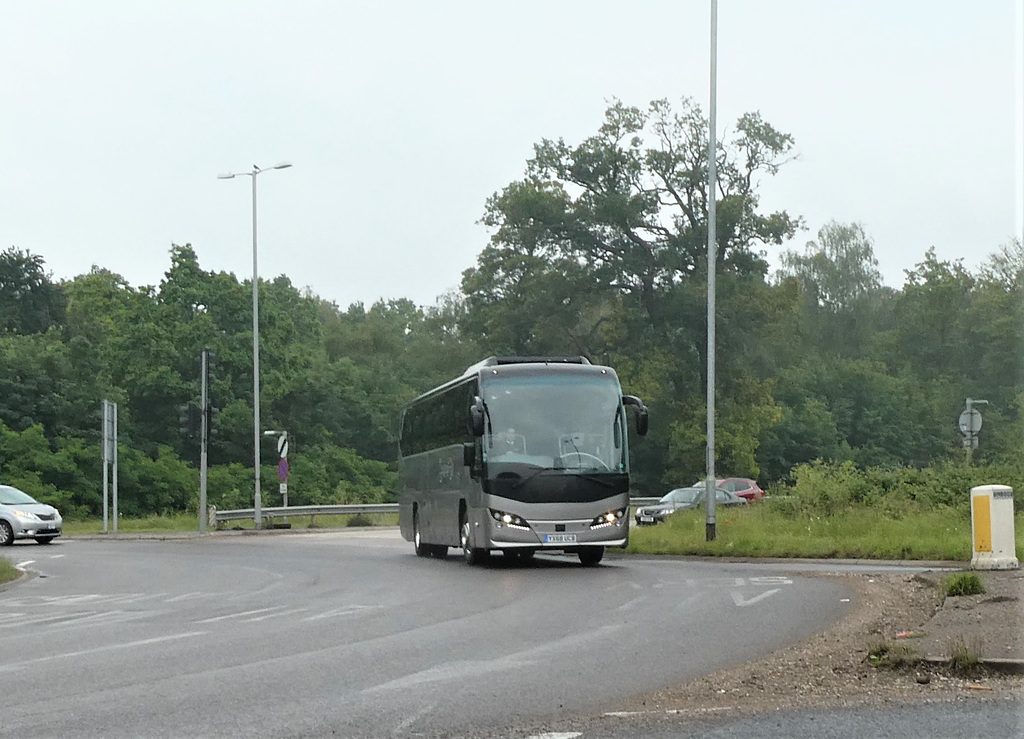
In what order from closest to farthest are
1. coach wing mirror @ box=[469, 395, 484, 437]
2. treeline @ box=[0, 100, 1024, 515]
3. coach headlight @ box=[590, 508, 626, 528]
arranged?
coach headlight @ box=[590, 508, 626, 528] → coach wing mirror @ box=[469, 395, 484, 437] → treeline @ box=[0, 100, 1024, 515]

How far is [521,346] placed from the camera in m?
72.4

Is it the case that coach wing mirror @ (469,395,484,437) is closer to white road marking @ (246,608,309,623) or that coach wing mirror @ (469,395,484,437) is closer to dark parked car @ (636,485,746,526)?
white road marking @ (246,608,309,623)

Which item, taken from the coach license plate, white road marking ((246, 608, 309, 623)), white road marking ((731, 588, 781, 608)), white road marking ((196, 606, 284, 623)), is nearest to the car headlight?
the coach license plate

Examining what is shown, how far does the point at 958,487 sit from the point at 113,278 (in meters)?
74.2

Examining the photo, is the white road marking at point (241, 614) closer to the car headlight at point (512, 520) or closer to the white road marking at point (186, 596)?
the white road marking at point (186, 596)

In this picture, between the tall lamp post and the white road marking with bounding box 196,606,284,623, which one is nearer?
the white road marking with bounding box 196,606,284,623

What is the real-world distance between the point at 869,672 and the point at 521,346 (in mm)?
62125

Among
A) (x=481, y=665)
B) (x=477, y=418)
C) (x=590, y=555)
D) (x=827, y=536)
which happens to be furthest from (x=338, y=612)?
(x=827, y=536)

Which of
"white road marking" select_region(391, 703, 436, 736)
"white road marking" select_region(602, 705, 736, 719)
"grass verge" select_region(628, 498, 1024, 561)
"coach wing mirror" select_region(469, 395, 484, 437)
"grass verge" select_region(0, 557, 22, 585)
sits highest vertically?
"coach wing mirror" select_region(469, 395, 484, 437)

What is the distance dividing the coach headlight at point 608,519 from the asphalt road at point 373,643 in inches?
27.1

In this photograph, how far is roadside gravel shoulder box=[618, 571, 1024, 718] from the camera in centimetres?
911

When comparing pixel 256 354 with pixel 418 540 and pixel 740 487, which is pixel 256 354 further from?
pixel 418 540

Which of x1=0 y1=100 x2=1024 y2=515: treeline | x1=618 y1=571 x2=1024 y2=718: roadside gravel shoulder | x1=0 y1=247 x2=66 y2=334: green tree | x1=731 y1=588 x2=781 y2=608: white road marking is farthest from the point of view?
x1=0 y1=247 x2=66 y2=334: green tree

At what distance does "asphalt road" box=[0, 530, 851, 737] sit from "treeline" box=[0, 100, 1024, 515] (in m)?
43.2
